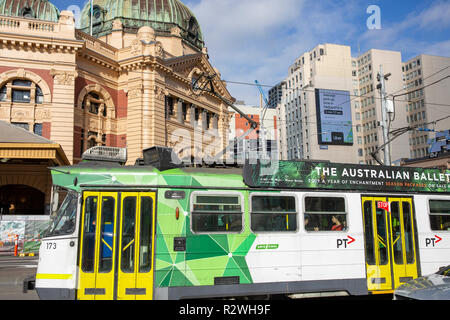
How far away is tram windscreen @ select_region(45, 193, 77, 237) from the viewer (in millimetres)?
7652

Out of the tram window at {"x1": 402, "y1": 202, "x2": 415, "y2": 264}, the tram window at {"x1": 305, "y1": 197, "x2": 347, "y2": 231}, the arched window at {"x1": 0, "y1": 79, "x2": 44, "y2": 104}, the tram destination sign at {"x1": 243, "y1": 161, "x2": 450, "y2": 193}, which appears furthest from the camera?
the arched window at {"x1": 0, "y1": 79, "x2": 44, "y2": 104}

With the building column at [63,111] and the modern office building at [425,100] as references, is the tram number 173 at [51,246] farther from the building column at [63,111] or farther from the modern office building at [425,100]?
the modern office building at [425,100]

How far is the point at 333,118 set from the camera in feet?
274

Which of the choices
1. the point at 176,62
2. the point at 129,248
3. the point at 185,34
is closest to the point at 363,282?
the point at 129,248

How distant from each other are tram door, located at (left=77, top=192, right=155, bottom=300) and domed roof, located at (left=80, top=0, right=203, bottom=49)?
33.7m

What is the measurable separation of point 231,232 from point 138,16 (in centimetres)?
3613

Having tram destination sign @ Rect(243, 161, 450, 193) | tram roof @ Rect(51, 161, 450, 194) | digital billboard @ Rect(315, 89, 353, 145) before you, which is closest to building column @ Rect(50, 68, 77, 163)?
tram roof @ Rect(51, 161, 450, 194)

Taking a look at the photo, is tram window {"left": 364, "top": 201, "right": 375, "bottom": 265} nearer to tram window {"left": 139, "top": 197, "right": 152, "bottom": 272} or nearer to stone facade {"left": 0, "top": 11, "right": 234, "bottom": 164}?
tram window {"left": 139, "top": 197, "right": 152, "bottom": 272}

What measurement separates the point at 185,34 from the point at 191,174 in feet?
118

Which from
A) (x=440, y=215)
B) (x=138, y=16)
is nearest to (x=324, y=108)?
(x=138, y=16)

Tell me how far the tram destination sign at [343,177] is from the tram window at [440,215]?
13.0 inches

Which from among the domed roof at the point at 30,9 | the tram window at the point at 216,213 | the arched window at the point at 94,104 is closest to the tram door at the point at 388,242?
the tram window at the point at 216,213

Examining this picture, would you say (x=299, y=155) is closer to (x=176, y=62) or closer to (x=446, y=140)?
(x=446, y=140)

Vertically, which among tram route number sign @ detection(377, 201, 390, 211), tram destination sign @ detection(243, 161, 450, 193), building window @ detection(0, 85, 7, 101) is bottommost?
tram route number sign @ detection(377, 201, 390, 211)
